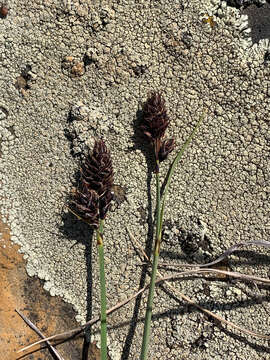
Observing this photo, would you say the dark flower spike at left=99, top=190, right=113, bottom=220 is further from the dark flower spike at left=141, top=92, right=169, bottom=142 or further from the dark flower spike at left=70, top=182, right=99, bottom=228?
the dark flower spike at left=141, top=92, right=169, bottom=142

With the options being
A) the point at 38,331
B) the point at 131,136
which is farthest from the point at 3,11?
the point at 38,331

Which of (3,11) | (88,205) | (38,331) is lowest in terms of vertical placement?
(38,331)

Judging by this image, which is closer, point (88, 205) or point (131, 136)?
point (88, 205)

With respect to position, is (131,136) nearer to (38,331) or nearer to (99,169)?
(99,169)

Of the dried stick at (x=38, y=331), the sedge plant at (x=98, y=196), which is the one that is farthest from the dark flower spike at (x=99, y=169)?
the dried stick at (x=38, y=331)

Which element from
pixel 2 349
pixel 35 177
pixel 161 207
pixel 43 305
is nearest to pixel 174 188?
pixel 161 207

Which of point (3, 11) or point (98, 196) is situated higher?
point (3, 11)

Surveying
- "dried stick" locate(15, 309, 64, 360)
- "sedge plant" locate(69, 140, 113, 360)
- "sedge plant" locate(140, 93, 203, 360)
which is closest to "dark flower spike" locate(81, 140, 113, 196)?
"sedge plant" locate(69, 140, 113, 360)
